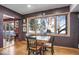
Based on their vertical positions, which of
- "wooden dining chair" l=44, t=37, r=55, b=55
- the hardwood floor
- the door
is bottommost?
the hardwood floor

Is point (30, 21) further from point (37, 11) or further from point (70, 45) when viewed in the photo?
point (70, 45)

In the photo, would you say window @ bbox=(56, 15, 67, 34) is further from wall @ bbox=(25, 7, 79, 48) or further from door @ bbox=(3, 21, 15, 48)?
door @ bbox=(3, 21, 15, 48)

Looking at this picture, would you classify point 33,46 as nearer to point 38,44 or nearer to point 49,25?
point 38,44

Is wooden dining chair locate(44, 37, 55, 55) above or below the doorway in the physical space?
below

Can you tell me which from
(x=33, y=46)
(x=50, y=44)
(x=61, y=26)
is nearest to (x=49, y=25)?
(x=61, y=26)

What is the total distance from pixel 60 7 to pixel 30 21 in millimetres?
836

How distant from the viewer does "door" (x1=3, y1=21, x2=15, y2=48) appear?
2.46 m

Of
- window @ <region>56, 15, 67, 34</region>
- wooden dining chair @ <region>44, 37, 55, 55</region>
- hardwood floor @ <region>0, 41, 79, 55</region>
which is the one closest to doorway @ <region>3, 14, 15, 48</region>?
hardwood floor @ <region>0, 41, 79, 55</region>

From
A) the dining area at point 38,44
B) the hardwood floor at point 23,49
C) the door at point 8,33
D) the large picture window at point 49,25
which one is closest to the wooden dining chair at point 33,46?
the dining area at point 38,44

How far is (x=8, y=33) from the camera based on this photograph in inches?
107

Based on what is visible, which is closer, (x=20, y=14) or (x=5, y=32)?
(x=20, y=14)

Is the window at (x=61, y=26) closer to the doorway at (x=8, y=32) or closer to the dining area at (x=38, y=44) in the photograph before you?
the dining area at (x=38, y=44)

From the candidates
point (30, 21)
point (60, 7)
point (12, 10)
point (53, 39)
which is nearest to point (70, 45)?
point (53, 39)

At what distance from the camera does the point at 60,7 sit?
2.34 meters
